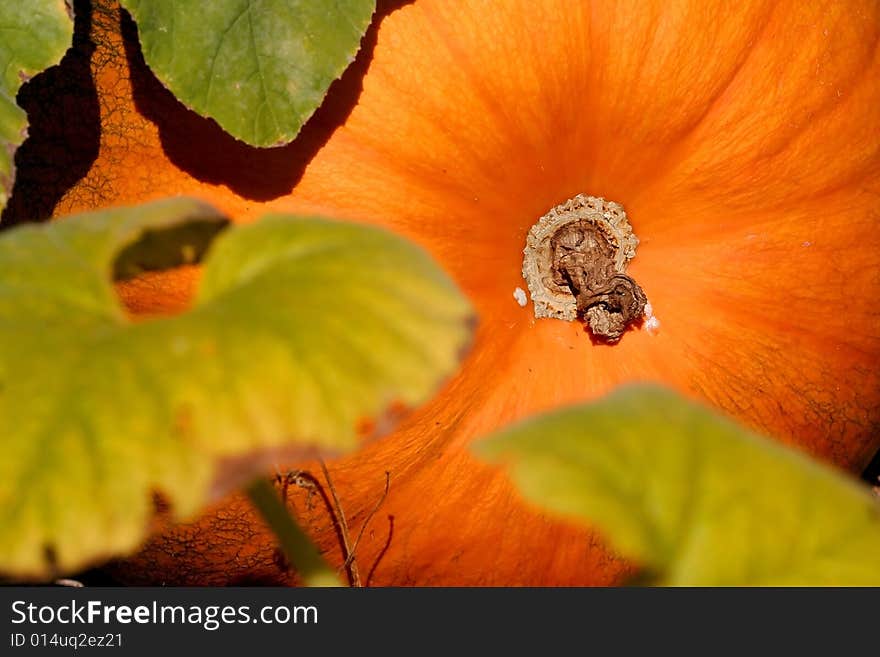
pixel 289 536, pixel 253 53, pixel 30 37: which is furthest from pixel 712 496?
pixel 30 37

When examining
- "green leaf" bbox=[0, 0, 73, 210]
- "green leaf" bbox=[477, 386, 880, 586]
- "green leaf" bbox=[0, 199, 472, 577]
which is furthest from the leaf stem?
"green leaf" bbox=[0, 0, 73, 210]

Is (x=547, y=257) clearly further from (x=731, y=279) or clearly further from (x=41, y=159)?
(x=41, y=159)

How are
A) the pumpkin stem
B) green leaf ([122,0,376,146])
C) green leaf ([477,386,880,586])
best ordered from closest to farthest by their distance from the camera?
green leaf ([477,386,880,586]) < green leaf ([122,0,376,146]) < the pumpkin stem

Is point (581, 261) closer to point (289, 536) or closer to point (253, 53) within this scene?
point (253, 53)

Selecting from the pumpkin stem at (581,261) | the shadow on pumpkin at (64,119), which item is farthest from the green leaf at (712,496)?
the shadow on pumpkin at (64,119)

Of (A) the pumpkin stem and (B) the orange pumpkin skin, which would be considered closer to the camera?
(B) the orange pumpkin skin

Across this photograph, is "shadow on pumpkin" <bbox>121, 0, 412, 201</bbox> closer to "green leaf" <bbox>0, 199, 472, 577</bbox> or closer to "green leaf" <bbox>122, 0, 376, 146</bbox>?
"green leaf" <bbox>122, 0, 376, 146</bbox>

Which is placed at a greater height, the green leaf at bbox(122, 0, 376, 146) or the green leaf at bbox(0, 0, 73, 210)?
the green leaf at bbox(0, 0, 73, 210)
